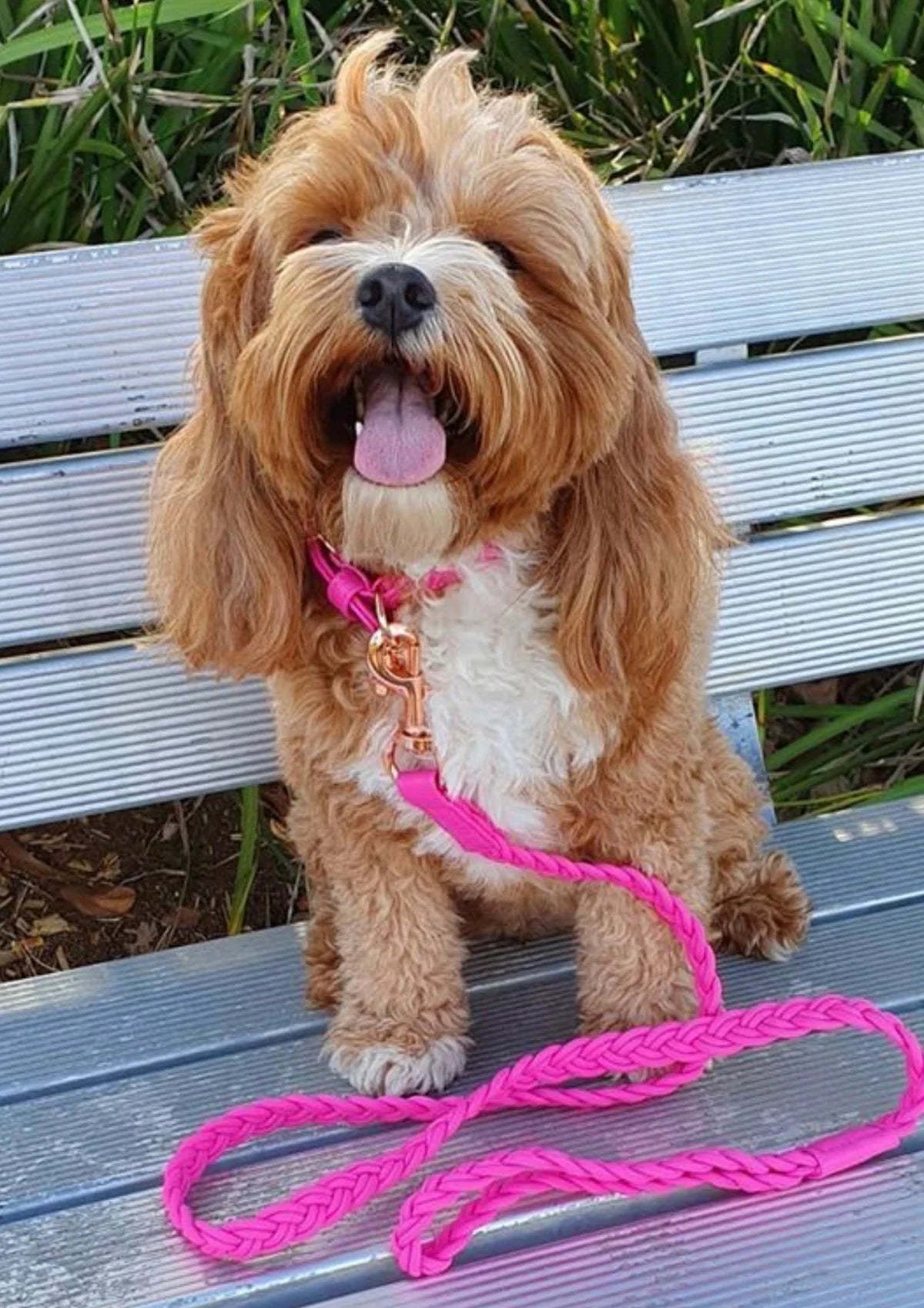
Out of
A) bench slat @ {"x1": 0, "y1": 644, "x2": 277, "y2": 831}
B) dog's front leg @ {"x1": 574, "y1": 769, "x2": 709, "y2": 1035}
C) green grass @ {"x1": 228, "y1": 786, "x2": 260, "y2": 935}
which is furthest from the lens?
green grass @ {"x1": 228, "y1": 786, "x2": 260, "y2": 935}

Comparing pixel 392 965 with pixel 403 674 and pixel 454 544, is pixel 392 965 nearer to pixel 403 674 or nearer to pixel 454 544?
pixel 403 674

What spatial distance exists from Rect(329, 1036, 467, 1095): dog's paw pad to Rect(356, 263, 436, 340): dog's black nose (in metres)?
0.95

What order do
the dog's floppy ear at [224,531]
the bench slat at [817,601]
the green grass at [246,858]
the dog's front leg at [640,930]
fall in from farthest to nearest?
the green grass at [246,858], the bench slat at [817,601], the dog's front leg at [640,930], the dog's floppy ear at [224,531]

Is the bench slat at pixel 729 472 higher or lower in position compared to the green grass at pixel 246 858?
higher

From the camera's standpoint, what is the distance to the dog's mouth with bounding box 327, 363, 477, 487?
1761mm

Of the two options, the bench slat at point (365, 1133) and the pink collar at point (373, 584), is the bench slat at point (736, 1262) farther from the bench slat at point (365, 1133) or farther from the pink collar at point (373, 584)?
the pink collar at point (373, 584)

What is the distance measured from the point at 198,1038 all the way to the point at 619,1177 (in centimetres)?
66

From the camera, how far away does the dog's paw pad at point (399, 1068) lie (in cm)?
215

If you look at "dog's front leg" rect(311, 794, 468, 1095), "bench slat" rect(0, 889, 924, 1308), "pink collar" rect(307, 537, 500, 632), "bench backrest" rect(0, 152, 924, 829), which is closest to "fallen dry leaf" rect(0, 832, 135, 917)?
"bench backrest" rect(0, 152, 924, 829)

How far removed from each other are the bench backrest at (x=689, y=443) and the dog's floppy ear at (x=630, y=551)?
0.52 meters

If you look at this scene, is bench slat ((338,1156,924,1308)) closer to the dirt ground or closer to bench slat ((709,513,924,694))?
bench slat ((709,513,924,694))

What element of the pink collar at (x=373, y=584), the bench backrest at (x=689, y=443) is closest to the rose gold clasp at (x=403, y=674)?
the pink collar at (x=373, y=584)

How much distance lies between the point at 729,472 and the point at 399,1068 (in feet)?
3.25

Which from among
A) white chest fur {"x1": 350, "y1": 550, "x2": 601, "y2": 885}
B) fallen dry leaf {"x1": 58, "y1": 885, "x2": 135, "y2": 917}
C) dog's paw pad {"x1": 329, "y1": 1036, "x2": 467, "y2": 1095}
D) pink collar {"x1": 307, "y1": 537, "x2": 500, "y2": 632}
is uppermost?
pink collar {"x1": 307, "y1": 537, "x2": 500, "y2": 632}
